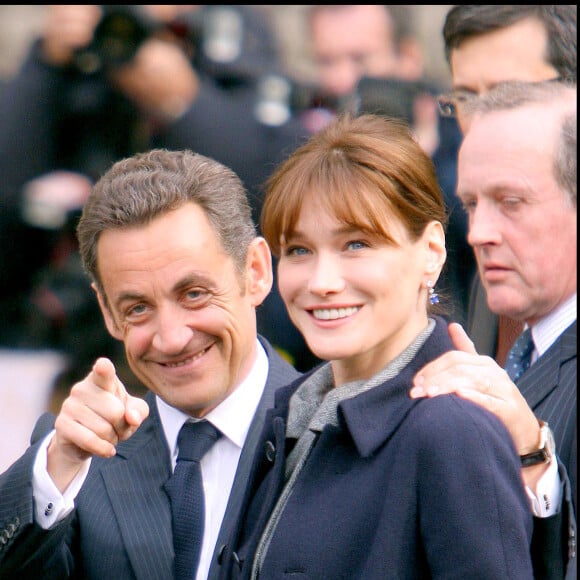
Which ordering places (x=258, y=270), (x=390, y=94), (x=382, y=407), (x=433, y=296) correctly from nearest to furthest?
(x=382, y=407)
(x=433, y=296)
(x=258, y=270)
(x=390, y=94)

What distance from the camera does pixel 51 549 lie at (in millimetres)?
2682

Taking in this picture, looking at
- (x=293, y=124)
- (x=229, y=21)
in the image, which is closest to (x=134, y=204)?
(x=293, y=124)

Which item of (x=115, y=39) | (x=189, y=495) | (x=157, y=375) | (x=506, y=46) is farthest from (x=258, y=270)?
(x=115, y=39)

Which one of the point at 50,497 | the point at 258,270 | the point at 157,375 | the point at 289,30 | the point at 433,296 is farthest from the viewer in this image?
the point at 289,30

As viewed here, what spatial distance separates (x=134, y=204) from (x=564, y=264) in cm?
105

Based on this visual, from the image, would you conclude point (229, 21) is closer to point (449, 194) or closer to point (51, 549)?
point (449, 194)

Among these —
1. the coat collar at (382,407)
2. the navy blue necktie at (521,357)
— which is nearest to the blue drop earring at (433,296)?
the coat collar at (382,407)

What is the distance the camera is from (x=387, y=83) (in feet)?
14.7

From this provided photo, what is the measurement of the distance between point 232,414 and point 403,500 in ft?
2.97

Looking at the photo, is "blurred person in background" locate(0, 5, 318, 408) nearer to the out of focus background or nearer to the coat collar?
the out of focus background

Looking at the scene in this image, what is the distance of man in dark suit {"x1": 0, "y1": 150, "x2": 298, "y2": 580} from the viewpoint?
2.68m

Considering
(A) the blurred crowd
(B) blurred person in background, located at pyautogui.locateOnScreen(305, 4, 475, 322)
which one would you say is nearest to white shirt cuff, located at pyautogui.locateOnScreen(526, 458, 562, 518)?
(B) blurred person in background, located at pyautogui.locateOnScreen(305, 4, 475, 322)

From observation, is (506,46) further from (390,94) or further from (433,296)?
(433,296)

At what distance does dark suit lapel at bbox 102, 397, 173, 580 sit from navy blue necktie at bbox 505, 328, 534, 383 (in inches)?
34.2
